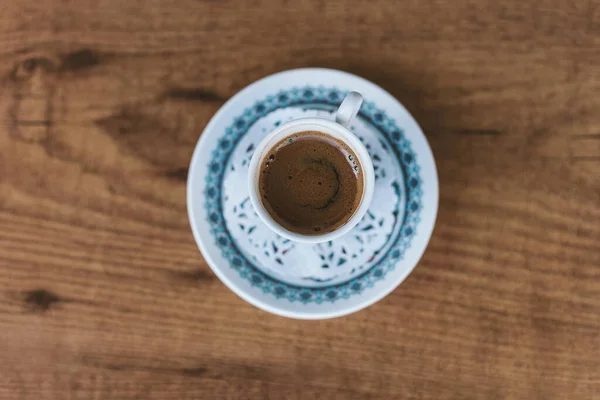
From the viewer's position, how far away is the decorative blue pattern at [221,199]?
0.90 metres

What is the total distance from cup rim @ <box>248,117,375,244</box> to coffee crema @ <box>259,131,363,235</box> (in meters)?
0.07

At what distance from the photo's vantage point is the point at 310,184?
3.11 feet

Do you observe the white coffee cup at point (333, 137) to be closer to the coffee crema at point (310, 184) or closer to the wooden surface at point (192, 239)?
the coffee crema at point (310, 184)

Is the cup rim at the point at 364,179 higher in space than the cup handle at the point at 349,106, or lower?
lower

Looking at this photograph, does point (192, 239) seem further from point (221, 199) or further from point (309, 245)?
point (309, 245)

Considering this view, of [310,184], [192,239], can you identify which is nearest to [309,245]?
[310,184]

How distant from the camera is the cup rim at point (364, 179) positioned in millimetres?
792

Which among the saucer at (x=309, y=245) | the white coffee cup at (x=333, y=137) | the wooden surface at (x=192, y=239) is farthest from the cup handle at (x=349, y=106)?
the wooden surface at (x=192, y=239)

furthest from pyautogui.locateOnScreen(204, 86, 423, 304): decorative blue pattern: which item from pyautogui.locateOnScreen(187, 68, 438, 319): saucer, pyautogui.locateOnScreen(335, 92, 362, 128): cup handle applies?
pyautogui.locateOnScreen(335, 92, 362, 128): cup handle

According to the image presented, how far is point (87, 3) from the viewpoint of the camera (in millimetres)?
992

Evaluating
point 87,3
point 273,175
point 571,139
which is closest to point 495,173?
point 571,139

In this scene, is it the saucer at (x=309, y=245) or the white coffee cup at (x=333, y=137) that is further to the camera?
the saucer at (x=309, y=245)

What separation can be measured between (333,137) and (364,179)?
97 mm

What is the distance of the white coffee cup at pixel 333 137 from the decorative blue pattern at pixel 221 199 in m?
0.08
